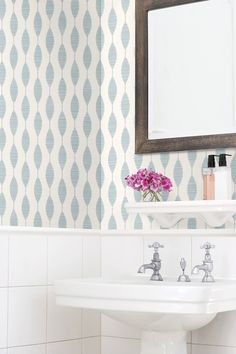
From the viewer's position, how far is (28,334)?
306 cm

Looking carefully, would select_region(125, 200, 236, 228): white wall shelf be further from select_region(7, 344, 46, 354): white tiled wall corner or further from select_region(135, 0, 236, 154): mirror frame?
select_region(7, 344, 46, 354): white tiled wall corner

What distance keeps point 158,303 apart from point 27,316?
62 centimetres

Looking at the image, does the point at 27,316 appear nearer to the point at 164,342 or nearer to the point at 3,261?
the point at 3,261

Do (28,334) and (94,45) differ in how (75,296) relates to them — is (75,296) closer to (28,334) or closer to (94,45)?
(28,334)

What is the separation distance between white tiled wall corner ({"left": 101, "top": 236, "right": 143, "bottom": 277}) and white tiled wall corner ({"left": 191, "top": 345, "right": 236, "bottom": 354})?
395 millimetres

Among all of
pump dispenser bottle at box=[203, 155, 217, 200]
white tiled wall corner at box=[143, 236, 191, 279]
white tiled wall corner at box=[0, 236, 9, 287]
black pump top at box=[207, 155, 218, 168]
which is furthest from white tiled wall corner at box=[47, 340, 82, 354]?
black pump top at box=[207, 155, 218, 168]

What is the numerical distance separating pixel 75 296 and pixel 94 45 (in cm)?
114

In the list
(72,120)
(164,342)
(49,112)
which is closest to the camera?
(164,342)

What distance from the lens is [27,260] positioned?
3.08 meters

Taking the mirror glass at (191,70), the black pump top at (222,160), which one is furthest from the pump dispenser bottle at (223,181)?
the mirror glass at (191,70)

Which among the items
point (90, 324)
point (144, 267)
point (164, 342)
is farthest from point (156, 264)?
point (90, 324)

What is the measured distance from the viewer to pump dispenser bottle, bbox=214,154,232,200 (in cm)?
297

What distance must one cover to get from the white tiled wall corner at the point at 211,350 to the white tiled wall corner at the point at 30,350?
0.57 metres

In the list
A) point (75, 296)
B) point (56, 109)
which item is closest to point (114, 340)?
point (75, 296)
